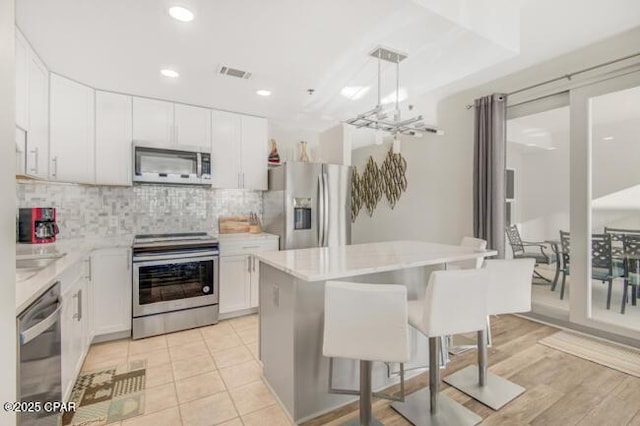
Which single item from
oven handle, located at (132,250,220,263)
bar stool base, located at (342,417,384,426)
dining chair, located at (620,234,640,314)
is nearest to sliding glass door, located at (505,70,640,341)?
dining chair, located at (620,234,640,314)

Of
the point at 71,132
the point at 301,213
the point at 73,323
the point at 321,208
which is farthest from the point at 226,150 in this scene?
the point at 73,323

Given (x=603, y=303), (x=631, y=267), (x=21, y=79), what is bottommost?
(x=603, y=303)

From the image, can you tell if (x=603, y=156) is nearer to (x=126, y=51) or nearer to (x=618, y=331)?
(x=618, y=331)

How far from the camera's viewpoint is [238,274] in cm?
361

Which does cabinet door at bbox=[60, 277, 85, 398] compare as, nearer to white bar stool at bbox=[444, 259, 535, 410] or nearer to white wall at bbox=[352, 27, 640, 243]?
white bar stool at bbox=[444, 259, 535, 410]

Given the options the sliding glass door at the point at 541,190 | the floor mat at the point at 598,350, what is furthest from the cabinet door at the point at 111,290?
the sliding glass door at the point at 541,190

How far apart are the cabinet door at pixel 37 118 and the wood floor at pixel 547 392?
9.43 ft

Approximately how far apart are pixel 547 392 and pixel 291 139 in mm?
4053

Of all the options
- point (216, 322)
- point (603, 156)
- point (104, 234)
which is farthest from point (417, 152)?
point (104, 234)

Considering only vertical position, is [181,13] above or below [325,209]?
above

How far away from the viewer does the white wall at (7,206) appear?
0.69 metres

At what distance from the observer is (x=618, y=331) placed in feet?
9.36

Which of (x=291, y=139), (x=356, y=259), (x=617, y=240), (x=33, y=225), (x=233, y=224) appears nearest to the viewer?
(x=356, y=259)

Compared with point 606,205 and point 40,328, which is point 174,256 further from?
point 606,205
